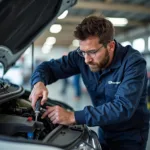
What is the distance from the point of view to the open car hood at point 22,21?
1.66m

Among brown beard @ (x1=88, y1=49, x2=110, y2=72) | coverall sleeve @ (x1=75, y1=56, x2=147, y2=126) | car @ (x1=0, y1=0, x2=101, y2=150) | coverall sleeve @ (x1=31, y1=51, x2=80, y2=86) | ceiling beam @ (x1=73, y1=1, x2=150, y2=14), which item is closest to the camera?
car @ (x1=0, y1=0, x2=101, y2=150)

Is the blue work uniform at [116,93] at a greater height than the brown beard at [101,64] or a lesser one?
lesser

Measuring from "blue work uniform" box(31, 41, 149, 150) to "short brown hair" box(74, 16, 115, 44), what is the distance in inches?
7.1

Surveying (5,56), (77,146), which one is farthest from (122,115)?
(5,56)

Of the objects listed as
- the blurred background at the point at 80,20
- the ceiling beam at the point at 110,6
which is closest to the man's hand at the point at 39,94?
the blurred background at the point at 80,20

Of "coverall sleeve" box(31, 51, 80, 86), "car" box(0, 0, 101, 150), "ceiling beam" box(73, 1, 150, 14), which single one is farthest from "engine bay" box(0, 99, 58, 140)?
"ceiling beam" box(73, 1, 150, 14)

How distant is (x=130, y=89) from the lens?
1.46 m

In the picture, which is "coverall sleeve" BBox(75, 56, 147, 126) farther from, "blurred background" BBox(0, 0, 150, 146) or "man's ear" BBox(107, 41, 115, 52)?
"blurred background" BBox(0, 0, 150, 146)

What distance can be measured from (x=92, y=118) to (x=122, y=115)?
0.55 feet

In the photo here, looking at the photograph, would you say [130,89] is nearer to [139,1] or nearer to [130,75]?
[130,75]

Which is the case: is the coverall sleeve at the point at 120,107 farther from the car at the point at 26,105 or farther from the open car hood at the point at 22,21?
the open car hood at the point at 22,21

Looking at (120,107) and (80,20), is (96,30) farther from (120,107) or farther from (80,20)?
(80,20)

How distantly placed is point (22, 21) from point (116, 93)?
0.84 m

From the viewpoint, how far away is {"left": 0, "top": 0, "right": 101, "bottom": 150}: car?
4.17 ft
